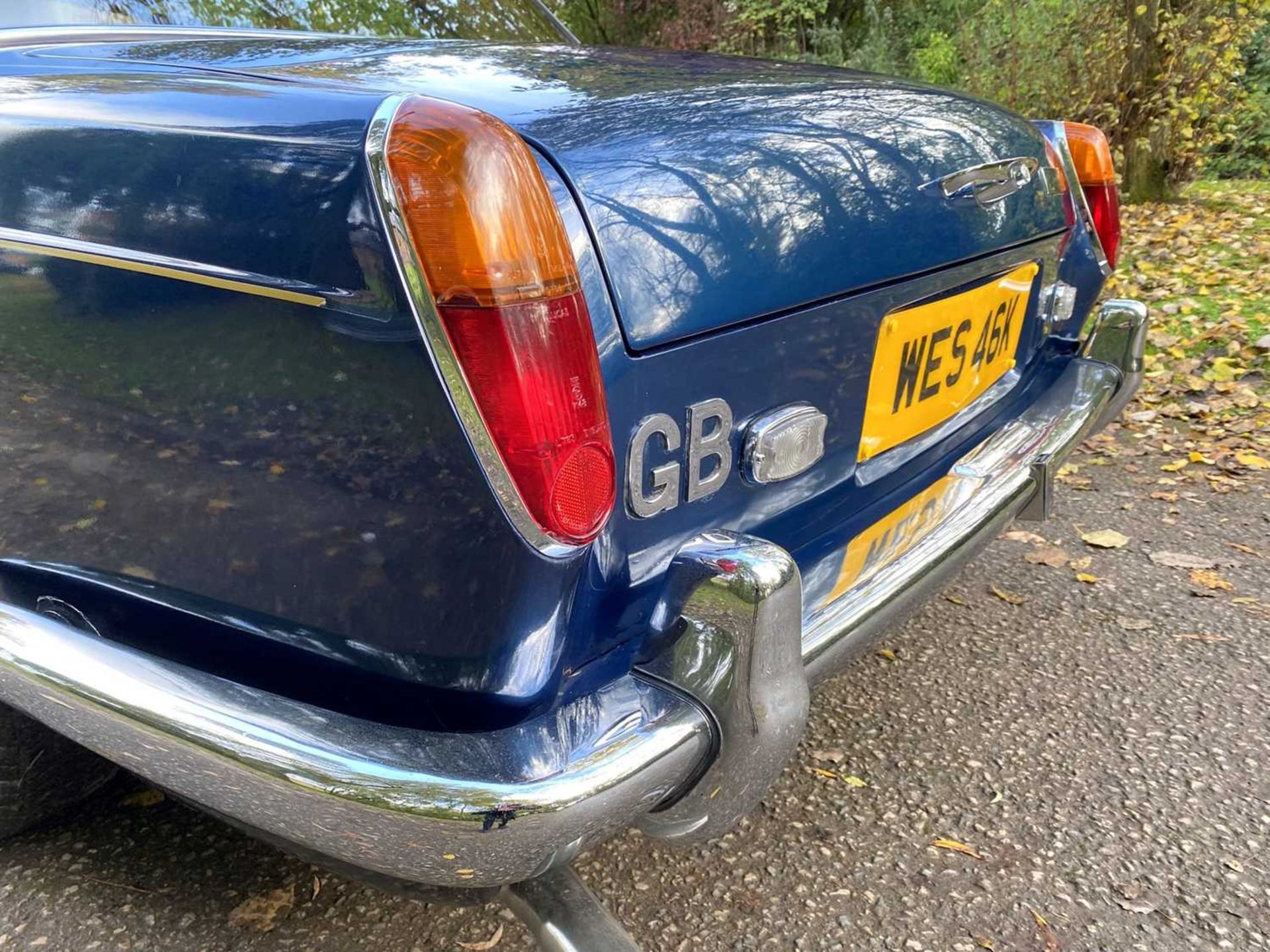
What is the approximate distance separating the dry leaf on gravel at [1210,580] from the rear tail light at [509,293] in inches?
92.5

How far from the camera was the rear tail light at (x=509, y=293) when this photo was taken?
108 centimetres

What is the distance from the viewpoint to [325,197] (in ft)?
3.66

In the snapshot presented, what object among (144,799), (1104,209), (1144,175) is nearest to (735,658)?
(144,799)

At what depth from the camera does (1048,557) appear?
3.05 metres

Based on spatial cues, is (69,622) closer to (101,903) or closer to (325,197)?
(101,903)

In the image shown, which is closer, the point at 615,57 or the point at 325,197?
the point at 325,197

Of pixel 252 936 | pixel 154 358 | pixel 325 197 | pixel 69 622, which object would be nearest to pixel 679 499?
pixel 325 197

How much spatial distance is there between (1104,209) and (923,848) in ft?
4.99

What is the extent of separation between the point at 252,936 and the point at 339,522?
2.80ft

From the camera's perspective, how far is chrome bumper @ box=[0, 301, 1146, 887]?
1117mm

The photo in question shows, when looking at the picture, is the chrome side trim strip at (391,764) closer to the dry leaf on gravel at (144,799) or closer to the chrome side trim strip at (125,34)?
the dry leaf on gravel at (144,799)

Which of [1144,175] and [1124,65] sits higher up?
[1124,65]

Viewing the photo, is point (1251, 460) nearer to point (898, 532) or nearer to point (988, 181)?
point (988, 181)

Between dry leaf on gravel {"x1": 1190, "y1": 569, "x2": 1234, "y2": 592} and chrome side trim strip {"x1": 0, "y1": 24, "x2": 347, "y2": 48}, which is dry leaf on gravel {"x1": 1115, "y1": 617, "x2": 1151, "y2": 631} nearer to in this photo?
dry leaf on gravel {"x1": 1190, "y1": 569, "x2": 1234, "y2": 592}
